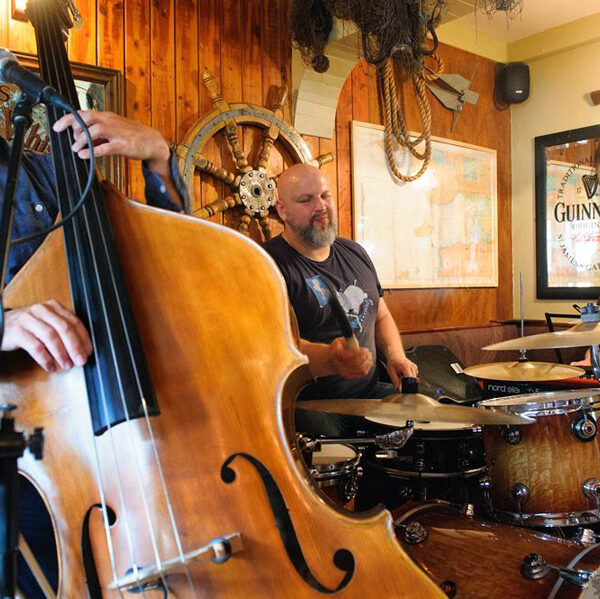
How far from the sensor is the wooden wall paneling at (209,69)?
9.60 feet

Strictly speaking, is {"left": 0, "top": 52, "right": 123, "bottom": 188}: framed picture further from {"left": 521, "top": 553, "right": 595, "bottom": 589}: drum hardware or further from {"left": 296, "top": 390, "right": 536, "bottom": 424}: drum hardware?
{"left": 521, "top": 553, "right": 595, "bottom": 589}: drum hardware

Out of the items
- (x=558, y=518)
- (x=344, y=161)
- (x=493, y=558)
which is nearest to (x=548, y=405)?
(x=558, y=518)

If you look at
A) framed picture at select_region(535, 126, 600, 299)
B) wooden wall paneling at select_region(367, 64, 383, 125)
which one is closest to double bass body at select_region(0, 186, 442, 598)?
wooden wall paneling at select_region(367, 64, 383, 125)

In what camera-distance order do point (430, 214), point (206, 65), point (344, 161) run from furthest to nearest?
point (430, 214) < point (344, 161) < point (206, 65)

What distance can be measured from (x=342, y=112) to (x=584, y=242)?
6.82ft

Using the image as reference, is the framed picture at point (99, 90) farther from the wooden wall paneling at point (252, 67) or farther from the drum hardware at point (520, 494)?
the drum hardware at point (520, 494)

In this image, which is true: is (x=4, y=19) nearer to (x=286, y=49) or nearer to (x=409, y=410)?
(x=286, y=49)

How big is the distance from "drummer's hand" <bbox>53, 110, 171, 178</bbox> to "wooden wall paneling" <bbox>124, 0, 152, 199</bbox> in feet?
5.77

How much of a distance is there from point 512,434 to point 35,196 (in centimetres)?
148

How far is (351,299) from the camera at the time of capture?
2641mm

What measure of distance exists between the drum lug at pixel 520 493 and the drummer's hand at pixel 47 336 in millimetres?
1493

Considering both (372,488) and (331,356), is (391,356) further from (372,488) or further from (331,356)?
(331,356)

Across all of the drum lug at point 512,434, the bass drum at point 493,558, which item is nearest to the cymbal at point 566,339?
the drum lug at point 512,434

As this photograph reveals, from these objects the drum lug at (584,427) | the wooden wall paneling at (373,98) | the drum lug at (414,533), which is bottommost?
the drum lug at (414,533)
